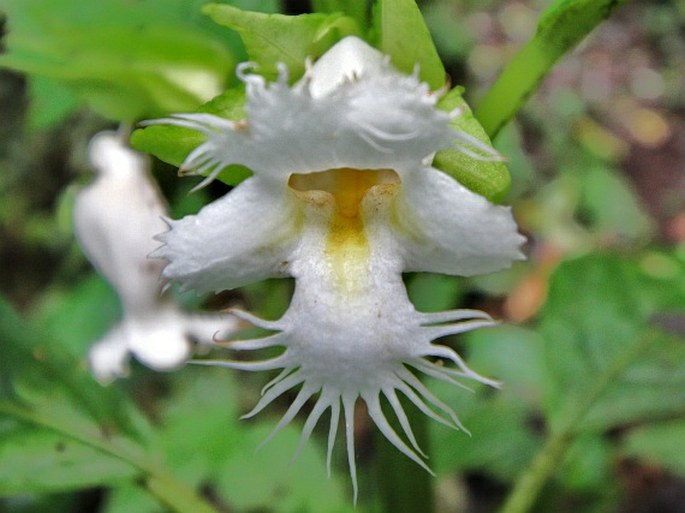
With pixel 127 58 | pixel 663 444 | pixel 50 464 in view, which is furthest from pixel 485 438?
pixel 127 58

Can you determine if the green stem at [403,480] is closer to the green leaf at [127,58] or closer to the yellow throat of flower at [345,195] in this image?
the yellow throat of flower at [345,195]

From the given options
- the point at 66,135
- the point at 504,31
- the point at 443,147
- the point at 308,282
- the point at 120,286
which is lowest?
the point at 66,135

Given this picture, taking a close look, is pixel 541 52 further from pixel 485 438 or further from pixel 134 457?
pixel 485 438

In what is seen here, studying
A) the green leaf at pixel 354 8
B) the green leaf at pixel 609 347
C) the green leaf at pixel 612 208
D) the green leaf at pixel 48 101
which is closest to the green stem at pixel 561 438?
the green leaf at pixel 609 347

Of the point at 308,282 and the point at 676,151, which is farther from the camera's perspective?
the point at 676,151

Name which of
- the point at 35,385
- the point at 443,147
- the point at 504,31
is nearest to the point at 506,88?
the point at 443,147

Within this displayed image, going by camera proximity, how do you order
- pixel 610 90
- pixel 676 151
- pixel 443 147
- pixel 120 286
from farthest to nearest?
pixel 610 90 → pixel 676 151 → pixel 120 286 → pixel 443 147

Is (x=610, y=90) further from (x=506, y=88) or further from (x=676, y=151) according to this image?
(x=506, y=88)
